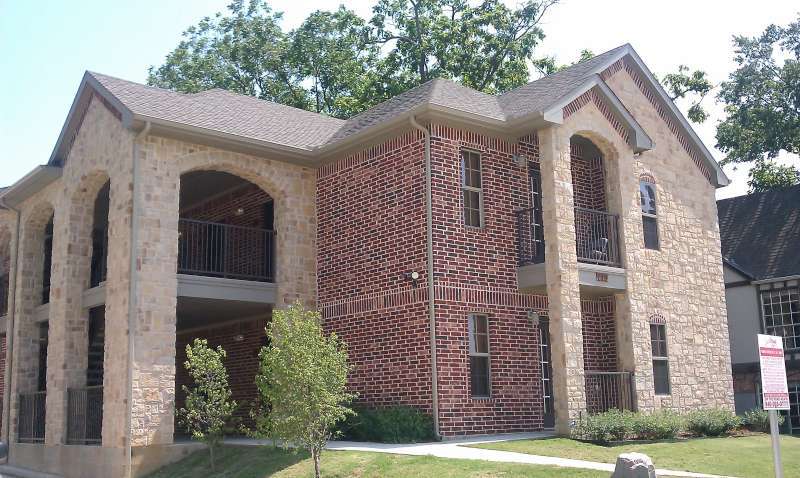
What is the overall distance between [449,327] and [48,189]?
37.5 ft

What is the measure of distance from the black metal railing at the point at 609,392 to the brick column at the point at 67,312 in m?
10.9

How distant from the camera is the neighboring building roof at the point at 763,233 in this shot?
2561 cm

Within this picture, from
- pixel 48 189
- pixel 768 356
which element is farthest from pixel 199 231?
pixel 768 356

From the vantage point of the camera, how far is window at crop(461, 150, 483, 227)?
675 inches

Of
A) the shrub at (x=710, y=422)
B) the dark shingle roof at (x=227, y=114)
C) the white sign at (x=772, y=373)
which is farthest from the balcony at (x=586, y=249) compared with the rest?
the white sign at (x=772, y=373)

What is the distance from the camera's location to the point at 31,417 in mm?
20672

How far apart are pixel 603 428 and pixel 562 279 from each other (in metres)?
2.91

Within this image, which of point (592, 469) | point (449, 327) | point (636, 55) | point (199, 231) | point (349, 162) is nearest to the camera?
point (592, 469)

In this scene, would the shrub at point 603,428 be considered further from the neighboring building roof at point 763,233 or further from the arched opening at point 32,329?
the arched opening at point 32,329

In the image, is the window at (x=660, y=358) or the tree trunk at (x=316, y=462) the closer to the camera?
the tree trunk at (x=316, y=462)

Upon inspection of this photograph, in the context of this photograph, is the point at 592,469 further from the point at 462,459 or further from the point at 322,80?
the point at 322,80

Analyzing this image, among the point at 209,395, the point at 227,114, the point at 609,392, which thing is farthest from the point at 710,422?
the point at 227,114

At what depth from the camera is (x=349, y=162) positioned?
18625mm

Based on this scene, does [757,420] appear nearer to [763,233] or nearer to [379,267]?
[379,267]
